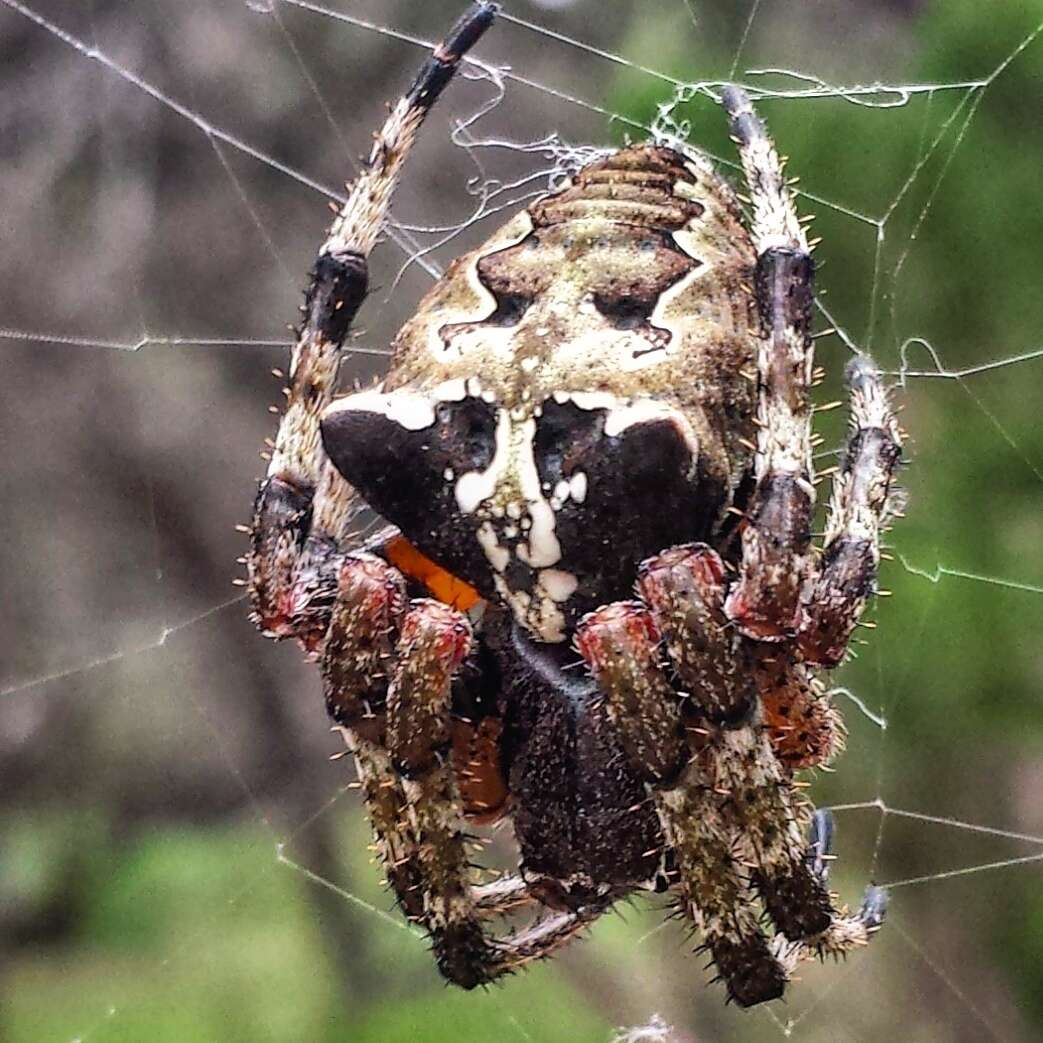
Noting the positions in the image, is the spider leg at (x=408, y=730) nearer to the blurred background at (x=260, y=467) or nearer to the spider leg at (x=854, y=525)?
the spider leg at (x=854, y=525)

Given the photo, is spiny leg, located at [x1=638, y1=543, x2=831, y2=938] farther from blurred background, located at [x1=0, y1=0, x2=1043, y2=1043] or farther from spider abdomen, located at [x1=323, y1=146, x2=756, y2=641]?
blurred background, located at [x1=0, y1=0, x2=1043, y2=1043]

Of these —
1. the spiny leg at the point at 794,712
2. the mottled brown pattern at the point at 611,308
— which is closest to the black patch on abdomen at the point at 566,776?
the spiny leg at the point at 794,712

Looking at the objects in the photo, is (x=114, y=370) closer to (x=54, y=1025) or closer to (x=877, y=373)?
(x=54, y=1025)

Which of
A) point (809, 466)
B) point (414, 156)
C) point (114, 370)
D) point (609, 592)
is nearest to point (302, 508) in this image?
point (609, 592)

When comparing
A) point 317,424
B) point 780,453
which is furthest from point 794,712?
point 317,424

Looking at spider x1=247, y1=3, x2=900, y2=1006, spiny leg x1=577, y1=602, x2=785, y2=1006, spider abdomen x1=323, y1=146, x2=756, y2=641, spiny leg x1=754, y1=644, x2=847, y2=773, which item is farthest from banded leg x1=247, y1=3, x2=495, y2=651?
spiny leg x1=754, y1=644, x2=847, y2=773

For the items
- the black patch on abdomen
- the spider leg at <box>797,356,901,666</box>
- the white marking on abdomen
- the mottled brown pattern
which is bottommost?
the black patch on abdomen

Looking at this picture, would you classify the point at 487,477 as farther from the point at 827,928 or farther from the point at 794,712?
the point at 827,928
